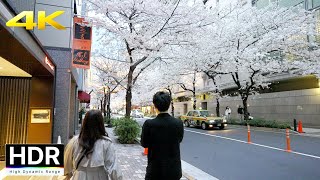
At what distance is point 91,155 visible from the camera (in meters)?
3.03

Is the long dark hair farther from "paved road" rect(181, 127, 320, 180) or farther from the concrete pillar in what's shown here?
the concrete pillar

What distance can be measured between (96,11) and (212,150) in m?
8.61

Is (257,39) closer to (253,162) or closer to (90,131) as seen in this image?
(253,162)

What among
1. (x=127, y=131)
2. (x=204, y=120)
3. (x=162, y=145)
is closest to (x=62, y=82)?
(x=127, y=131)

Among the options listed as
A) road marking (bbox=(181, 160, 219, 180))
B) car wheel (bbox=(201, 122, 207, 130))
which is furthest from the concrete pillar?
car wheel (bbox=(201, 122, 207, 130))

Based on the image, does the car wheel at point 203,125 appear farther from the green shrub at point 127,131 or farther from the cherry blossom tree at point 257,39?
A: the green shrub at point 127,131

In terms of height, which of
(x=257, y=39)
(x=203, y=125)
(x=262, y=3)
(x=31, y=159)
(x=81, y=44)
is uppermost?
(x=262, y=3)

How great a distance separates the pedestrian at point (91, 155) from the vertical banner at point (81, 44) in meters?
10.2

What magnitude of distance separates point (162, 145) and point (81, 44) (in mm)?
10780

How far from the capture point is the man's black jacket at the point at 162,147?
3552mm

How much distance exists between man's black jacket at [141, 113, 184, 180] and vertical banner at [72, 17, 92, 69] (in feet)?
32.6

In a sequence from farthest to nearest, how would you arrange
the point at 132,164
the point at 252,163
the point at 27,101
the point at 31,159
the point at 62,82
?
the point at 62,82
the point at 27,101
the point at 252,163
the point at 132,164
the point at 31,159

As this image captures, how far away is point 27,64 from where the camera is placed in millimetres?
7586

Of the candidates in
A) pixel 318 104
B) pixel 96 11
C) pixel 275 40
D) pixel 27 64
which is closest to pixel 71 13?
pixel 96 11
